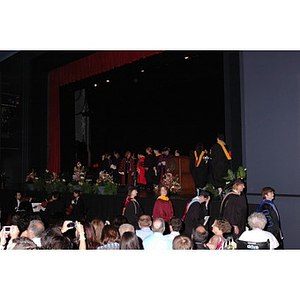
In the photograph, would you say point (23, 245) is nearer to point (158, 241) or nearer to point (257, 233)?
point (158, 241)

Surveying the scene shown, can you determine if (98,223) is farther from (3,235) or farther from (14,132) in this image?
(14,132)

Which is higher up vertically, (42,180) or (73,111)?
(73,111)

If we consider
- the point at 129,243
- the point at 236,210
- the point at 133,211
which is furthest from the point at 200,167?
the point at 129,243

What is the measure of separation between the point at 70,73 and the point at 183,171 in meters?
5.93

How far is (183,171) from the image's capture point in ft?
34.7

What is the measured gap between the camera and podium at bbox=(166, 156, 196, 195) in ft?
34.4

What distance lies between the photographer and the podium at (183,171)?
10500 mm

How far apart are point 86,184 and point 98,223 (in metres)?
6.50

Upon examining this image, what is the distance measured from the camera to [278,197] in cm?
725

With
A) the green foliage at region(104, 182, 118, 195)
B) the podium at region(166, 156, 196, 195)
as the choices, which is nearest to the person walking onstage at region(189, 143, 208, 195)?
the podium at region(166, 156, 196, 195)

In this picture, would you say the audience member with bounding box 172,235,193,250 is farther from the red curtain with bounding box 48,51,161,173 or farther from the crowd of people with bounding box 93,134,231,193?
the red curtain with bounding box 48,51,161,173

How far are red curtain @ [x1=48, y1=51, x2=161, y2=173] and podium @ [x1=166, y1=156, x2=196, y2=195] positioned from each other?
2.76 m
